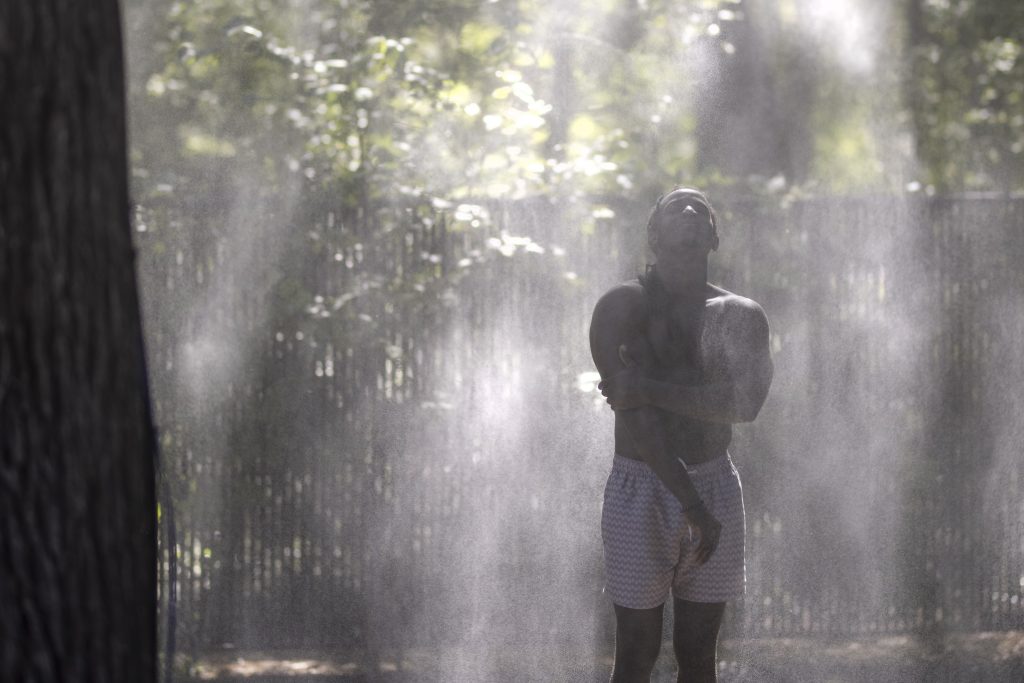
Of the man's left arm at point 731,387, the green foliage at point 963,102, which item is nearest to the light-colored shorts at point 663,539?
the man's left arm at point 731,387

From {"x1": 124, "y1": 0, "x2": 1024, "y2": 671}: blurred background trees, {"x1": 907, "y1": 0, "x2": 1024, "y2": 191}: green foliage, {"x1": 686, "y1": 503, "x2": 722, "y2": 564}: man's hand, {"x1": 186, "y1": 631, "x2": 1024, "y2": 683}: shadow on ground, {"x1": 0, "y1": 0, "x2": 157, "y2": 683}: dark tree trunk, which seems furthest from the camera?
{"x1": 907, "y1": 0, "x2": 1024, "y2": 191}: green foliage

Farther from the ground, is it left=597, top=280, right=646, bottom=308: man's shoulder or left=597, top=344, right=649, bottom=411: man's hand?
left=597, top=280, right=646, bottom=308: man's shoulder

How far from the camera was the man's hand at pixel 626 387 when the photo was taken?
160 inches

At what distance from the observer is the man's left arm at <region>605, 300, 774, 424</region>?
13.4 feet

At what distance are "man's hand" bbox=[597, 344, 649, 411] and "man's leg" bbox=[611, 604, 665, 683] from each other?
27.2 inches

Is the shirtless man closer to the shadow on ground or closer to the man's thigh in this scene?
the man's thigh

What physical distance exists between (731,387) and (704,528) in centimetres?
47

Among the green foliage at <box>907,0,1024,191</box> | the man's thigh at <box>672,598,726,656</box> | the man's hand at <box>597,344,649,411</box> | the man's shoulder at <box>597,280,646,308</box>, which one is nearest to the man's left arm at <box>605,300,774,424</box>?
the man's hand at <box>597,344,649,411</box>

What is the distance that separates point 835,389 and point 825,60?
7.29 metres

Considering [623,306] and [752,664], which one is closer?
[623,306]

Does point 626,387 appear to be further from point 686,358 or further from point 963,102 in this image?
point 963,102

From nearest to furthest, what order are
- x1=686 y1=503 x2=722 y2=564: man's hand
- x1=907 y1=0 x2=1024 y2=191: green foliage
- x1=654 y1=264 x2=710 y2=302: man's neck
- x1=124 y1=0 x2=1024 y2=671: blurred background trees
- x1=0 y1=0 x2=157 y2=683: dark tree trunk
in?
1. x1=0 y1=0 x2=157 y2=683: dark tree trunk
2. x1=686 y1=503 x2=722 y2=564: man's hand
3. x1=654 y1=264 x2=710 y2=302: man's neck
4. x1=124 y1=0 x2=1024 y2=671: blurred background trees
5. x1=907 y1=0 x2=1024 y2=191: green foliage

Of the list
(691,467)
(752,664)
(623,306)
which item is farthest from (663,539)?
(752,664)

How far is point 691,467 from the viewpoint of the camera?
4199 mm
